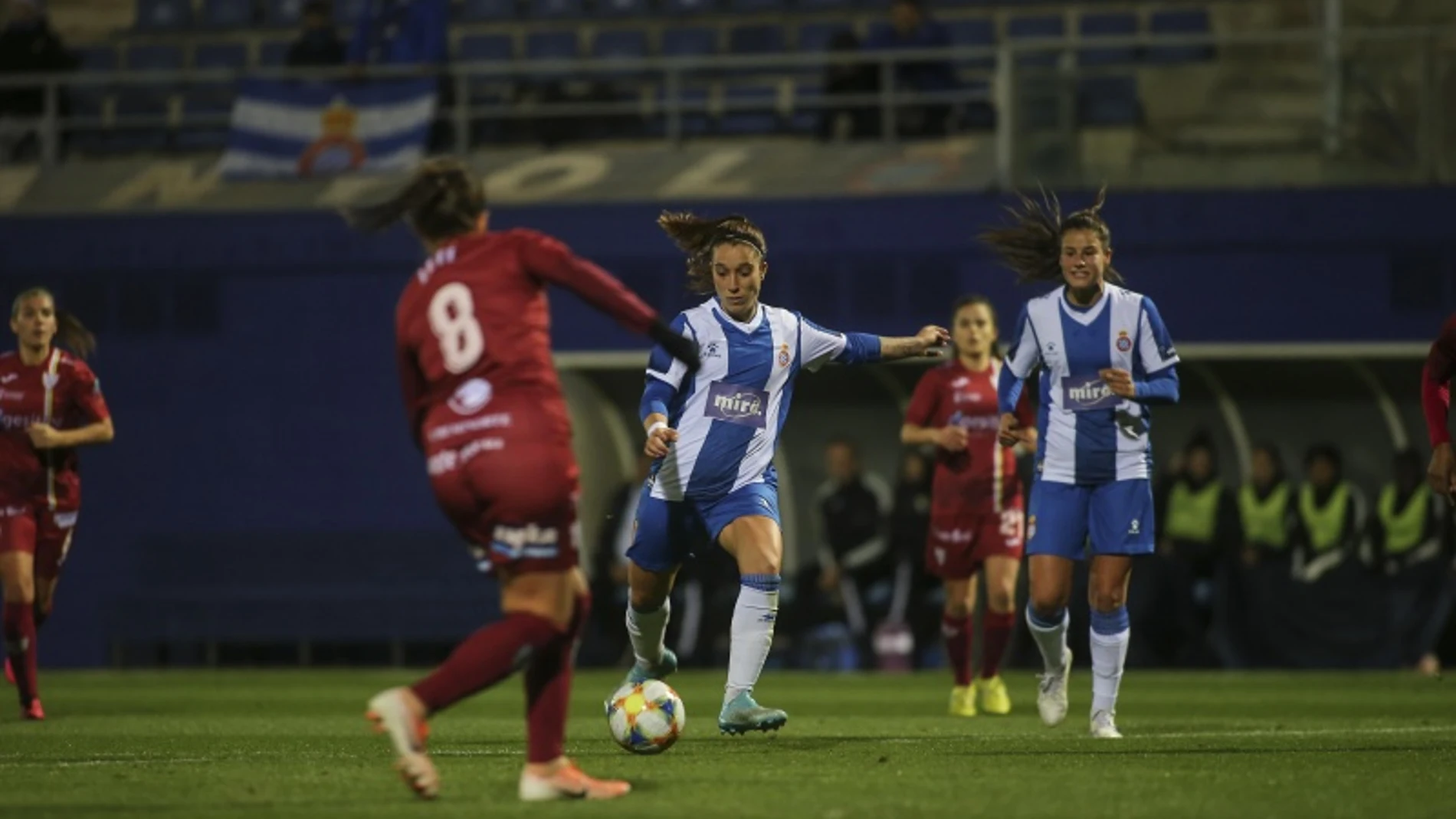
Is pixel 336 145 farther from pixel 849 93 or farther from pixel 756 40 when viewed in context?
pixel 849 93

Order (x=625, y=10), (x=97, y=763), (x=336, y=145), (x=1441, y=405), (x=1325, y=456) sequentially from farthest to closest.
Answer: (x=625, y=10) < (x=336, y=145) < (x=1325, y=456) < (x=1441, y=405) < (x=97, y=763)

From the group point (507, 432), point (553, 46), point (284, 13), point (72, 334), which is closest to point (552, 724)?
point (507, 432)

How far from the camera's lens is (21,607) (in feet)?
41.3

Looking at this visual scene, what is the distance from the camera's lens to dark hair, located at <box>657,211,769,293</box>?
397 inches

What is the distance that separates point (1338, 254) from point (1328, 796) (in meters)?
12.3

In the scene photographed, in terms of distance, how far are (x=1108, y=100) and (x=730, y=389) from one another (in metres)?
9.56

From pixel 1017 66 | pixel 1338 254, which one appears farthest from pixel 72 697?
pixel 1338 254

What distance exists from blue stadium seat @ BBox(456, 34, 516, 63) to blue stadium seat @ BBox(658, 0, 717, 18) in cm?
153

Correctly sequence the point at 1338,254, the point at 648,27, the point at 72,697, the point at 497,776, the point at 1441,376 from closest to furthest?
1. the point at 497,776
2. the point at 1441,376
3. the point at 72,697
4. the point at 1338,254
5. the point at 648,27

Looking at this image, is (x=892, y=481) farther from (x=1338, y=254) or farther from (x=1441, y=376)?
(x=1441, y=376)

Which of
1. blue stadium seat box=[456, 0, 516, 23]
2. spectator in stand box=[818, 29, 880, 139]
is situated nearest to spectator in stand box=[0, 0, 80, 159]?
blue stadium seat box=[456, 0, 516, 23]

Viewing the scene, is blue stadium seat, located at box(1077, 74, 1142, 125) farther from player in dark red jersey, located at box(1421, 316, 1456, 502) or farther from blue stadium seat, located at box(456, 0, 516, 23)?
player in dark red jersey, located at box(1421, 316, 1456, 502)

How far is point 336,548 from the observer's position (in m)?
21.0

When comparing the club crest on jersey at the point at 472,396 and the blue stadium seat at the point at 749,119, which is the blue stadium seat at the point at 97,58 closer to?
the blue stadium seat at the point at 749,119
